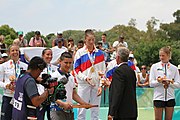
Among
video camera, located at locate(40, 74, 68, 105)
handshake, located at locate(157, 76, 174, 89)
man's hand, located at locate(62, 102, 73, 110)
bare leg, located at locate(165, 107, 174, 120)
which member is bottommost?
bare leg, located at locate(165, 107, 174, 120)

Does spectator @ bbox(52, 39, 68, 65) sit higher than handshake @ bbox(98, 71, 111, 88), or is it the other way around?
spectator @ bbox(52, 39, 68, 65)

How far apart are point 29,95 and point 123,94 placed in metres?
1.64

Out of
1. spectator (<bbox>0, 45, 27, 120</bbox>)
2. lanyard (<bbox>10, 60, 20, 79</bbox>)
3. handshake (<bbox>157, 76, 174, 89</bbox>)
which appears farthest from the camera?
handshake (<bbox>157, 76, 174, 89</bbox>)

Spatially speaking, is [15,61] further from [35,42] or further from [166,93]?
[35,42]

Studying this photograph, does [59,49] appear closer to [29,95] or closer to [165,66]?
[165,66]

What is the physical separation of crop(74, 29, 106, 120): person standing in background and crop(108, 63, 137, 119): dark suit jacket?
1.74m

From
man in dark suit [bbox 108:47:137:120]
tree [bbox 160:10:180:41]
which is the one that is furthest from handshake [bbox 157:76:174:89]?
tree [bbox 160:10:180:41]

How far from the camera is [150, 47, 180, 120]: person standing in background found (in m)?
7.68

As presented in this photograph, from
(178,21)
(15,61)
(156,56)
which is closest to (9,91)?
(15,61)

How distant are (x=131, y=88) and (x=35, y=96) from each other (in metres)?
1.73

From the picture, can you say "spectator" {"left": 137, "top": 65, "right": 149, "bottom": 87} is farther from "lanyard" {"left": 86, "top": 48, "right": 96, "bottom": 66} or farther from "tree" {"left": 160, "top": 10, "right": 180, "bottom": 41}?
"tree" {"left": 160, "top": 10, "right": 180, "bottom": 41}

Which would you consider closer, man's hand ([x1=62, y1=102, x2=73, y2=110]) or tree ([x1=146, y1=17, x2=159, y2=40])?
man's hand ([x1=62, y1=102, x2=73, y2=110])

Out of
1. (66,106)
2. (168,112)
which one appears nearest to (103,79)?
(168,112)

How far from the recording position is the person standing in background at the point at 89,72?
7.75 m
